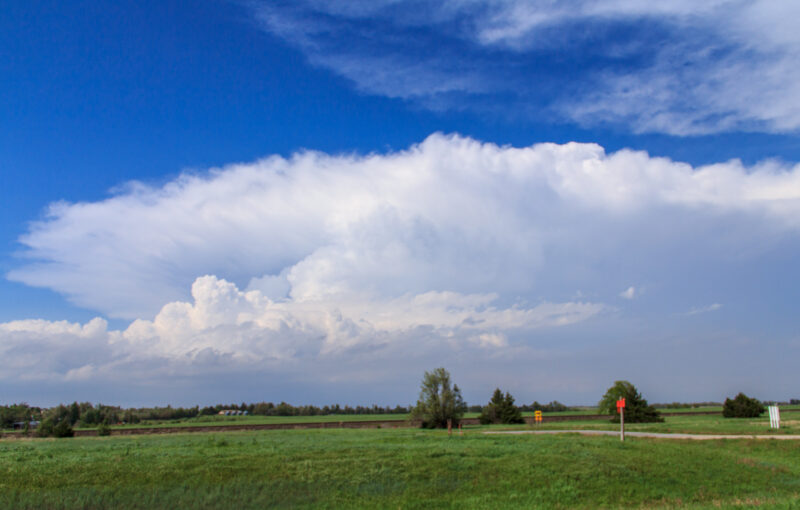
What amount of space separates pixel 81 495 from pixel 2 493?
307cm

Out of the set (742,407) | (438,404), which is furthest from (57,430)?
(742,407)

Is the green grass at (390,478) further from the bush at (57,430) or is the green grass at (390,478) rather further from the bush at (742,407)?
the bush at (742,407)

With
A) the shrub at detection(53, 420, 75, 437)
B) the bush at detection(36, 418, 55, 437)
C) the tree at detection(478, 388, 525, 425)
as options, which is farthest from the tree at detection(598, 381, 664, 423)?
the bush at detection(36, 418, 55, 437)

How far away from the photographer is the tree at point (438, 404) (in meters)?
62.9

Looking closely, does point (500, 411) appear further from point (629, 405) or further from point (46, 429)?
point (46, 429)

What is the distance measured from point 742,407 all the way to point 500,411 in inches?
1426

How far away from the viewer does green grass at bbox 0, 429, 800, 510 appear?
19094mm

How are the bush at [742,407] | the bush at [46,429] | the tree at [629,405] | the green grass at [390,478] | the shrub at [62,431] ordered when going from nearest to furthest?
the green grass at [390,478] → the shrub at [62,431] → the bush at [46,429] → the tree at [629,405] → the bush at [742,407]

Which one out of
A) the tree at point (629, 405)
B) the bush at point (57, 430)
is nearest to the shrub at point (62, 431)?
the bush at point (57, 430)

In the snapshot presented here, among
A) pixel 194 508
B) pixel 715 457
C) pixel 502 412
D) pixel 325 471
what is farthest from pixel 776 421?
pixel 194 508

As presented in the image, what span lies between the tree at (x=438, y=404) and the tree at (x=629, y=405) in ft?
68.2

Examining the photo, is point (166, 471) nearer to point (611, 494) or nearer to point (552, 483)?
point (552, 483)

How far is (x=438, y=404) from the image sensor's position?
63469 mm

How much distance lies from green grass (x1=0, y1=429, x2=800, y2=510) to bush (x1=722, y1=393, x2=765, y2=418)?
5562cm
